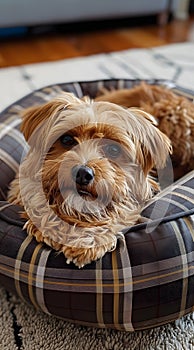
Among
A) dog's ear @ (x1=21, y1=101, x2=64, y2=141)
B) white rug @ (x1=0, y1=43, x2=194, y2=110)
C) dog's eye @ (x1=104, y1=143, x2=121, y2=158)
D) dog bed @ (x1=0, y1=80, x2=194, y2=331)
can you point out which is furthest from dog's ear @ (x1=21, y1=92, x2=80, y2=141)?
white rug @ (x1=0, y1=43, x2=194, y2=110)

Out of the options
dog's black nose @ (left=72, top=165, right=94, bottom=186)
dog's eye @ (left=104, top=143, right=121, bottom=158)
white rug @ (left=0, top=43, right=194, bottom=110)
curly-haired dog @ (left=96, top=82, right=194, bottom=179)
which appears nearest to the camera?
dog's black nose @ (left=72, top=165, right=94, bottom=186)

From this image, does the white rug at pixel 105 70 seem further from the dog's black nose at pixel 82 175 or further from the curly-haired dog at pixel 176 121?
the dog's black nose at pixel 82 175

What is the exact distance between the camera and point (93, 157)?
49.1 inches

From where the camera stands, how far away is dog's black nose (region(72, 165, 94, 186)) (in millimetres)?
1177

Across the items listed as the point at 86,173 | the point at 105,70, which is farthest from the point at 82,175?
the point at 105,70

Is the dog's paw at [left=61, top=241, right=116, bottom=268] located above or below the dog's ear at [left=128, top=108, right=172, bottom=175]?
below

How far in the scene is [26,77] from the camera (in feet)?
9.48

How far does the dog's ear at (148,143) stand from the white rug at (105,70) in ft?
4.66

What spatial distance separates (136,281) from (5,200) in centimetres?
54

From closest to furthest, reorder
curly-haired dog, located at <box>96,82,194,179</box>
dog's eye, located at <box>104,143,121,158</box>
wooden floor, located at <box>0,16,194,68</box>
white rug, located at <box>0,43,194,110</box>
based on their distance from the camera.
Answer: dog's eye, located at <box>104,143,121,158</box> → curly-haired dog, located at <box>96,82,194,179</box> → white rug, located at <box>0,43,194,110</box> → wooden floor, located at <box>0,16,194,68</box>

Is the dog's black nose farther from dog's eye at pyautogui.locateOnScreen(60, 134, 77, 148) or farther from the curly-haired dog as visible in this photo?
the curly-haired dog

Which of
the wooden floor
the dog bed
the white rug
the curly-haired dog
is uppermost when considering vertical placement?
the curly-haired dog

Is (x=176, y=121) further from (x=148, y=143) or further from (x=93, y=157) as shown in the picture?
(x=93, y=157)

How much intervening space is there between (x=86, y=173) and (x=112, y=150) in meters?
0.15
